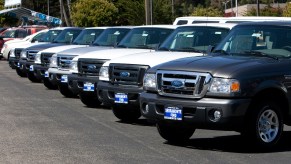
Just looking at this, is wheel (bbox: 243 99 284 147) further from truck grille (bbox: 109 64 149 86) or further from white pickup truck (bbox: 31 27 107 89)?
white pickup truck (bbox: 31 27 107 89)

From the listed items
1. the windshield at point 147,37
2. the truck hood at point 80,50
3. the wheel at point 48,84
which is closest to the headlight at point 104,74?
the windshield at point 147,37

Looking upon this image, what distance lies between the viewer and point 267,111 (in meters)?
10.3

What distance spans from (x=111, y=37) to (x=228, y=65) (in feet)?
29.9

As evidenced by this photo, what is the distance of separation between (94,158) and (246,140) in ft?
7.00

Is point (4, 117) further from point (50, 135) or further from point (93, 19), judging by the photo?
point (93, 19)

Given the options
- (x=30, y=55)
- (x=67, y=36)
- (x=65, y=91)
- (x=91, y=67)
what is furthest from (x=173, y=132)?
(x=67, y=36)

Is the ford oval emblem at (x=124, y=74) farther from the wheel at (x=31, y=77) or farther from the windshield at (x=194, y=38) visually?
the wheel at (x=31, y=77)

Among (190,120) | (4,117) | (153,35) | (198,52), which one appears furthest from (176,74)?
(153,35)

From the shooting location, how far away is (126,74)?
13.3 meters

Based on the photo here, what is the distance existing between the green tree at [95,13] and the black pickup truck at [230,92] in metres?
48.1

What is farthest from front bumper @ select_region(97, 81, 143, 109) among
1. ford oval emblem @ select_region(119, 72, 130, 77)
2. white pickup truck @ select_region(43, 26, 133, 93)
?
white pickup truck @ select_region(43, 26, 133, 93)

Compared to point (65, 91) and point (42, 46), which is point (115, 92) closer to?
point (65, 91)

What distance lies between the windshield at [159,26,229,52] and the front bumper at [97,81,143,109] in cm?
133

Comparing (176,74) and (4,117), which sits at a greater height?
(176,74)
